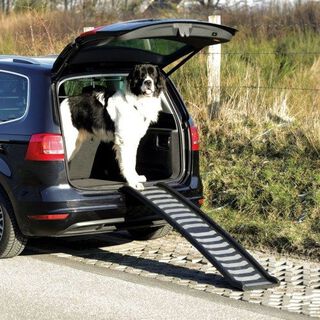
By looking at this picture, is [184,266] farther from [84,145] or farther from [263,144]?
[263,144]

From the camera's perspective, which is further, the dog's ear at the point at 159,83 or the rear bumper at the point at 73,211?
the dog's ear at the point at 159,83

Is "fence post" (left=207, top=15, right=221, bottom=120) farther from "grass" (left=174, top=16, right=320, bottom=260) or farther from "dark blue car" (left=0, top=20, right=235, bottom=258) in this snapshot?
"dark blue car" (left=0, top=20, right=235, bottom=258)

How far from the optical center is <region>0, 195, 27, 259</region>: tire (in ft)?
24.6

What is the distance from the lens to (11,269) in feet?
24.3

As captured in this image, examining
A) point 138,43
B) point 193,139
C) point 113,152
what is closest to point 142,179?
point 113,152

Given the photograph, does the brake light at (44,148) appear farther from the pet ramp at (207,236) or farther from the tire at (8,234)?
the pet ramp at (207,236)

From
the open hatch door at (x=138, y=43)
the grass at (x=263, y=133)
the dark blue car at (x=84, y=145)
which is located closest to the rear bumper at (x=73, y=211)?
the dark blue car at (x=84, y=145)

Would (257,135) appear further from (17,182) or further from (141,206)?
(17,182)

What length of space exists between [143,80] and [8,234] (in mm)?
1948

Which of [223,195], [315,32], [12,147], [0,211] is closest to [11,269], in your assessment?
[0,211]

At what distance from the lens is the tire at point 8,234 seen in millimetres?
7484

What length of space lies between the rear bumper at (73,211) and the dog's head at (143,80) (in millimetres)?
1029

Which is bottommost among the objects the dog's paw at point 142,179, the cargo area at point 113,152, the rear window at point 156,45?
the dog's paw at point 142,179

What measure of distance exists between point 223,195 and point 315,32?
625 centimetres
